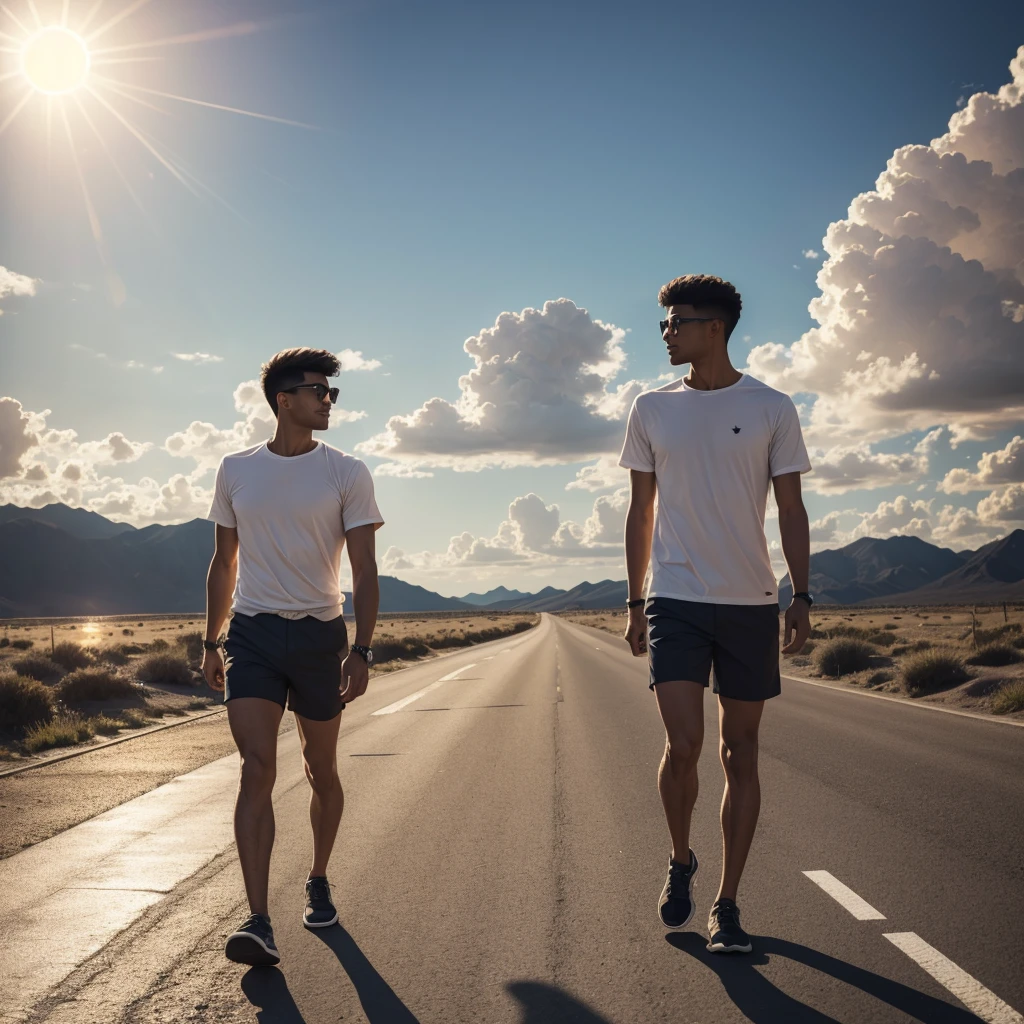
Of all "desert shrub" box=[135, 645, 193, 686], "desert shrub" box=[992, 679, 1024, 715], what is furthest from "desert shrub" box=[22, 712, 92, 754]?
"desert shrub" box=[992, 679, 1024, 715]

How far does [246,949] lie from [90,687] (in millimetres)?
13887

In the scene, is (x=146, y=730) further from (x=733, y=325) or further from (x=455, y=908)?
(x=733, y=325)

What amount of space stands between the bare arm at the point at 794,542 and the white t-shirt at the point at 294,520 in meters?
1.76

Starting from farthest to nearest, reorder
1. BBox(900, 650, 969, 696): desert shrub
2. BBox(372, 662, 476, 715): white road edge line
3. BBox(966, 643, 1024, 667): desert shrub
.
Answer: BBox(966, 643, 1024, 667): desert shrub
BBox(900, 650, 969, 696): desert shrub
BBox(372, 662, 476, 715): white road edge line

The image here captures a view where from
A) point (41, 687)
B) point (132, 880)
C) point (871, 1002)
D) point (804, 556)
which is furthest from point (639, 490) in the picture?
point (41, 687)

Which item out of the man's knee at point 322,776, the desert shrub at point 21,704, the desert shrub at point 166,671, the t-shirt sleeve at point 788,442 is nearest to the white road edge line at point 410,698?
the desert shrub at point 21,704

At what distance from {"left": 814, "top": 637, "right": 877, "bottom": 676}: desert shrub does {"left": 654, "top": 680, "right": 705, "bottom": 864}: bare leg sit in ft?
62.2

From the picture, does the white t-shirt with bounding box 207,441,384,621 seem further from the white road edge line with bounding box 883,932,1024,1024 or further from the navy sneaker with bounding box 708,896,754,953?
the white road edge line with bounding box 883,932,1024,1024

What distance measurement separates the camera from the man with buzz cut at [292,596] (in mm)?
4035

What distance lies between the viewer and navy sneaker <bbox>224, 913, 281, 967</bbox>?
3.69m

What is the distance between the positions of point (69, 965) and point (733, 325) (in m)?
3.90

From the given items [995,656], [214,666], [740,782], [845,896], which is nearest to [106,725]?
[214,666]

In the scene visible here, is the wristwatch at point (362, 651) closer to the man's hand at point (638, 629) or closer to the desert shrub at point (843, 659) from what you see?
the man's hand at point (638, 629)

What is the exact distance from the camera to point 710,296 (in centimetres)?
422
